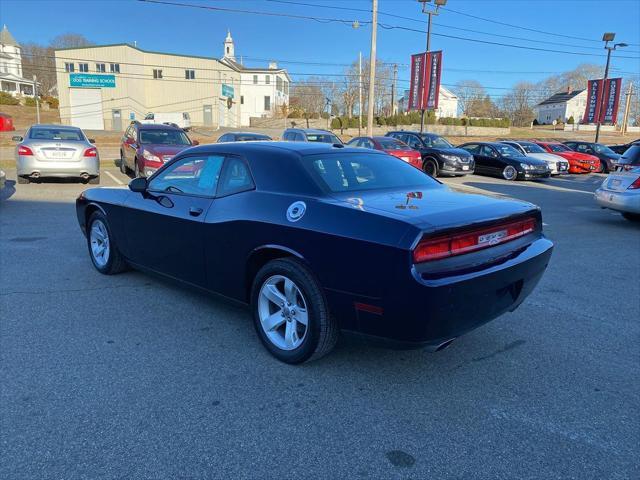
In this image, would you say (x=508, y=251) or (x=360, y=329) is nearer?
(x=360, y=329)

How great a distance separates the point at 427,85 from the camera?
28141 mm

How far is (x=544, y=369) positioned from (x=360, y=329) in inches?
58.1

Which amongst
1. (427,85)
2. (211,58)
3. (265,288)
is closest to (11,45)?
(211,58)

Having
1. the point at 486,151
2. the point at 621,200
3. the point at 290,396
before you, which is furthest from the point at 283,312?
the point at 486,151

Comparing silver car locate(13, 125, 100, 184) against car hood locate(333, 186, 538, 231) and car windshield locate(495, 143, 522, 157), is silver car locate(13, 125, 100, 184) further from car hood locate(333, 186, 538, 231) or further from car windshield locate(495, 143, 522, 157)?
car windshield locate(495, 143, 522, 157)

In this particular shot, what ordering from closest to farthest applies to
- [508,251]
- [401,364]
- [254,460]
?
[254,460], [508,251], [401,364]

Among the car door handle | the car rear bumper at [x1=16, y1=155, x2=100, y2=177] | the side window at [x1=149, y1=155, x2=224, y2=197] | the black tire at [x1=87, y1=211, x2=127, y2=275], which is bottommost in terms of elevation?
the black tire at [x1=87, y1=211, x2=127, y2=275]

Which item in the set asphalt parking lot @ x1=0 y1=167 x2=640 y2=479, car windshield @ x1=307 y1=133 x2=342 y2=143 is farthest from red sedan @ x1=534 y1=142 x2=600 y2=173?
asphalt parking lot @ x1=0 y1=167 x2=640 y2=479

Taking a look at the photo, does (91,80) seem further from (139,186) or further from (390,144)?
(139,186)

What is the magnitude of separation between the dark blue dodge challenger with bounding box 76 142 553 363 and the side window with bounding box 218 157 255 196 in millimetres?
11

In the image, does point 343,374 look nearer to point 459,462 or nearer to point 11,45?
point 459,462

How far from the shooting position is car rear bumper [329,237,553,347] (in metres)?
2.73

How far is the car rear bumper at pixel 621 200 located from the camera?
29.6 ft

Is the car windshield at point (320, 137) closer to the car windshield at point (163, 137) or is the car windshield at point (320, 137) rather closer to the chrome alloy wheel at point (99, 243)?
the car windshield at point (163, 137)
